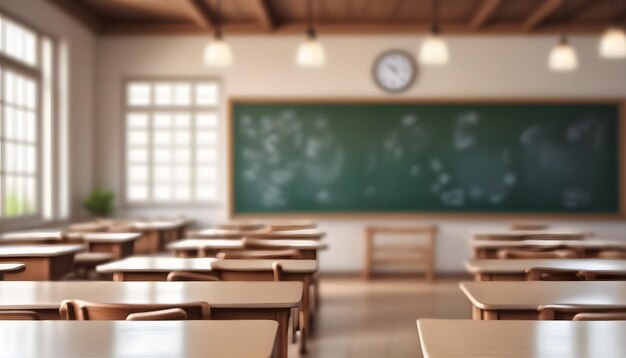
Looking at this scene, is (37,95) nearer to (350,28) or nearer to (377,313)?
(350,28)

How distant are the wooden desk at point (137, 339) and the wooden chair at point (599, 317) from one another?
2.88 feet

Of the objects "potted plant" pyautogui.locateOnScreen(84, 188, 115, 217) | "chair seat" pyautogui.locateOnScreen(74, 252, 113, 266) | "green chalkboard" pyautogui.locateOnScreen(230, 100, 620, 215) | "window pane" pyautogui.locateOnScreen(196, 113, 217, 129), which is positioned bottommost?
"chair seat" pyautogui.locateOnScreen(74, 252, 113, 266)

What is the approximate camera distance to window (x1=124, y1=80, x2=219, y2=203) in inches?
327

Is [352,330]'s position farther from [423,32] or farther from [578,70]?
[578,70]

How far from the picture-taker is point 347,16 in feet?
26.1

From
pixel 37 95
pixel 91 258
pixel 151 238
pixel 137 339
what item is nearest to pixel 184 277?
pixel 137 339

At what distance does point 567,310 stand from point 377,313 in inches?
151

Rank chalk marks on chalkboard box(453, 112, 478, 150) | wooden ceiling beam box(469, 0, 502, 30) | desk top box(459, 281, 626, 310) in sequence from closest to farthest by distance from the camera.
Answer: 1. desk top box(459, 281, 626, 310)
2. wooden ceiling beam box(469, 0, 502, 30)
3. chalk marks on chalkboard box(453, 112, 478, 150)

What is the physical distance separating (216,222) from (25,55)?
2.91 m

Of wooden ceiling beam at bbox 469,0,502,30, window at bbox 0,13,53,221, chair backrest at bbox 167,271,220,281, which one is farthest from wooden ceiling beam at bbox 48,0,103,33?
chair backrest at bbox 167,271,220,281

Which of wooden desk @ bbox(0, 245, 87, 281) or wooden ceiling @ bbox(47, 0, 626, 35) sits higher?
wooden ceiling @ bbox(47, 0, 626, 35)

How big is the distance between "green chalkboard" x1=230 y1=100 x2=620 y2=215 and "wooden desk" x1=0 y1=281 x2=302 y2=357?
558 cm

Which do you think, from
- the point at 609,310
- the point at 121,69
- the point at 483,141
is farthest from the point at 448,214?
the point at 609,310

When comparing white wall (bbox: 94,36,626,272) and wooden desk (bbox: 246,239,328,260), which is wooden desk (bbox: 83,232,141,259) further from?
white wall (bbox: 94,36,626,272)
